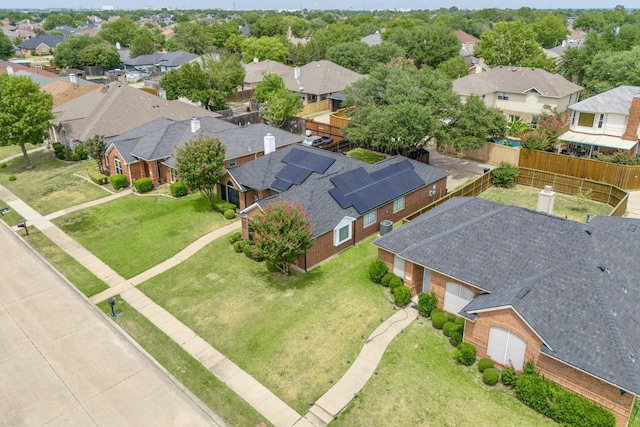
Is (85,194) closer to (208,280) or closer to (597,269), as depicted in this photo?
(208,280)

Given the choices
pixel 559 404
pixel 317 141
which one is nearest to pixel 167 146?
pixel 317 141

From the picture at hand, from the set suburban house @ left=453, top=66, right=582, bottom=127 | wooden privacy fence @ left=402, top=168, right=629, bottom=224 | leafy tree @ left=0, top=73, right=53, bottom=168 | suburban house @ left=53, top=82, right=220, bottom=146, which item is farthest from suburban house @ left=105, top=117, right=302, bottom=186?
suburban house @ left=453, top=66, right=582, bottom=127

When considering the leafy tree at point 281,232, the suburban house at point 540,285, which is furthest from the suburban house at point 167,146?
the suburban house at point 540,285

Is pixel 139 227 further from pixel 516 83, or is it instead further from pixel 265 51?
pixel 265 51

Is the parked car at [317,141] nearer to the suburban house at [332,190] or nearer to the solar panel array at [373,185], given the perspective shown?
the suburban house at [332,190]

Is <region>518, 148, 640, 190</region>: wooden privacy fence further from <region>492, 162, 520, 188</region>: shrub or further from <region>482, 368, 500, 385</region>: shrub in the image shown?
<region>482, 368, 500, 385</region>: shrub

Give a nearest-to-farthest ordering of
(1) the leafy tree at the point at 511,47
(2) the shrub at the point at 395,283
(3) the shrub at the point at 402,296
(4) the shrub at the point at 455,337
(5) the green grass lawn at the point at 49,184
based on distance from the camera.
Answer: (4) the shrub at the point at 455,337
(3) the shrub at the point at 402,296
(2) the shrub at the point at 395,283
(5) the green grass lawn at the point at 49,184
(1) the leafy tree at the point at 511,47
